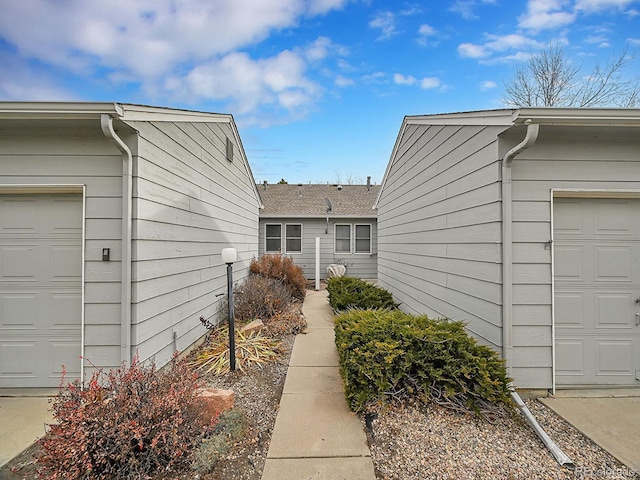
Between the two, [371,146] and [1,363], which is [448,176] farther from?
[371,146]

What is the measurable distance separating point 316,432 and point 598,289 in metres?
3.59

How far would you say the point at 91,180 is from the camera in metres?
3.17

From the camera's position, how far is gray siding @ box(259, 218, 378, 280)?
37.8 feet

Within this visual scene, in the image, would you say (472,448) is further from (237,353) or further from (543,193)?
(237,353)

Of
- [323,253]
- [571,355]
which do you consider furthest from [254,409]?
[323,253]

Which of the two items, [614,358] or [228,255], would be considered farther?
[228,255]

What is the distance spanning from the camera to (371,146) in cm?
1351

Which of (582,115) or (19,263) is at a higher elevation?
(582,115)

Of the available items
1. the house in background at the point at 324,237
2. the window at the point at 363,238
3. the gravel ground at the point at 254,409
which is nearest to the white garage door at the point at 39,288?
the gravel ground at the point at 254,409

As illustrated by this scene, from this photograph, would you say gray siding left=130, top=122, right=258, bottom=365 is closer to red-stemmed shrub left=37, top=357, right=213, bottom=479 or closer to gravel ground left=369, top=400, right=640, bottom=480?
red-stemmed shrub left=37, top=357, right=213, bottom=479

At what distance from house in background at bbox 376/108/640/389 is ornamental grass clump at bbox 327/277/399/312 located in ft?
8.54

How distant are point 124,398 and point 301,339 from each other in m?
3.29

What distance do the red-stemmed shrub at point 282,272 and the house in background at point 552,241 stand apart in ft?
17.1

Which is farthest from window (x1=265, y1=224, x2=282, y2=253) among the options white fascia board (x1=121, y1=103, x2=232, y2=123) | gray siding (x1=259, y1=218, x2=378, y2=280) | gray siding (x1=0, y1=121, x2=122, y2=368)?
gray siding (x1=0, y1=121, x2=122, y2=368)
